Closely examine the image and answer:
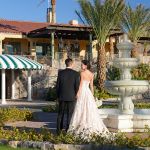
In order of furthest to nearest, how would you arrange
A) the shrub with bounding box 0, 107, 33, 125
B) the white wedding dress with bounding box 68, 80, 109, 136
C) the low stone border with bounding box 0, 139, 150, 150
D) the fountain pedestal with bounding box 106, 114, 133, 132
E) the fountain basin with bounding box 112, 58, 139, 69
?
1. the shrub with bounding box 0, 107, 33, 125
2. the fountain basin with bounding box 112, 58, 139, 69
3. the fountain pedestal with bounding box 106, 114, 133, 132
4. the white wedding dress with bounding box 68, 80, 109, 136
5. the low stone border with bounding box 0, 139, 150, 150

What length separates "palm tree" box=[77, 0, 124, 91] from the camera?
35.7 meters

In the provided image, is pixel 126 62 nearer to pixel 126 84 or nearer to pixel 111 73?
pixel 126 84

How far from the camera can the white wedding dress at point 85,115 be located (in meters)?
11.8

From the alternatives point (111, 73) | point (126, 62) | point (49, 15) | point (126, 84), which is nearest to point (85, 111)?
point (126, 84)

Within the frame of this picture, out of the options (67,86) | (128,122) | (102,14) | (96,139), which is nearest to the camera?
(96,139)

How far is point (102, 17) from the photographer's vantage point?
36.0m

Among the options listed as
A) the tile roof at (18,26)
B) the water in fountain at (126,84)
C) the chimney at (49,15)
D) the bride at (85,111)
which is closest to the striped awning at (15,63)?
the tile roof at (18,26)

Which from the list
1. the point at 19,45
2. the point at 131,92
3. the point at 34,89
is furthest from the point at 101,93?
the point at 131,92

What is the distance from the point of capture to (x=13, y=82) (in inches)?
1423

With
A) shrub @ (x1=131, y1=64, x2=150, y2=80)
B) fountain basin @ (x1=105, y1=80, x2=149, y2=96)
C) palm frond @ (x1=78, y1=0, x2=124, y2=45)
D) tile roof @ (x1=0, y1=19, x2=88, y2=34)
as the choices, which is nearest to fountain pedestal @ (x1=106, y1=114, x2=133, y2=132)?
fountain basin @ (x1=105, y1=80, x2=149, y2=96)

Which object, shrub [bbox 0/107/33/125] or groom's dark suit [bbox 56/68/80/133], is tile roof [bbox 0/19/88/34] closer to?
shrub [bbox 0/107/33/125]

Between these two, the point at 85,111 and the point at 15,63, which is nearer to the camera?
the point at 85,111

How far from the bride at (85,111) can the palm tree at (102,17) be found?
23.1 metres

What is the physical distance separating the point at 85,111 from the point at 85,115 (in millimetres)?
100
